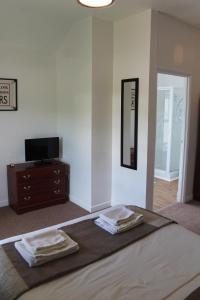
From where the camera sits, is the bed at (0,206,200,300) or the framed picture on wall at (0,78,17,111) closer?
the bed at (0,206,200,300)

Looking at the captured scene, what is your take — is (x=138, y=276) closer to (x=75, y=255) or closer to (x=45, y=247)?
(x=75, y=255)

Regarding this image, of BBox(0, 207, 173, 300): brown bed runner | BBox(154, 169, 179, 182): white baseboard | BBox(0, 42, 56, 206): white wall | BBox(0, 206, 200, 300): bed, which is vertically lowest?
BBox(154, 169, 179, 182): white baseboard

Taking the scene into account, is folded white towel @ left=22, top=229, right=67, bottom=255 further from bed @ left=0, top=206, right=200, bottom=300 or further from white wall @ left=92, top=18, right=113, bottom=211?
white wall @ left=92, top=18, right=113, bottom=211

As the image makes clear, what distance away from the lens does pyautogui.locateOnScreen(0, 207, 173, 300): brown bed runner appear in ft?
4.96

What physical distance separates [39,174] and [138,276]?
2.63m

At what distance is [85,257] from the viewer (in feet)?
5.81

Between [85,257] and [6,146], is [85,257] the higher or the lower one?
the lower one

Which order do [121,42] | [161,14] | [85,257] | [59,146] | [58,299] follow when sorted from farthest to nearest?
[59,146]
[121,42]
[161,14]
[85,257]
[58,299]

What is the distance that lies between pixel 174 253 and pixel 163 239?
0.19 m

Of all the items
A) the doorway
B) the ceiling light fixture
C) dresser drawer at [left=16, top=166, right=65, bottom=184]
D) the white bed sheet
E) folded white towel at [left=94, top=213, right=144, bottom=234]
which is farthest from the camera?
the doorway

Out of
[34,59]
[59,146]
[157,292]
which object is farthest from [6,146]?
[157,292]

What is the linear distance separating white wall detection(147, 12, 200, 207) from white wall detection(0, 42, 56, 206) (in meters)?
1.74

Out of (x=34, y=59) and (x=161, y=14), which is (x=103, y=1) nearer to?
(x=161, y=14)

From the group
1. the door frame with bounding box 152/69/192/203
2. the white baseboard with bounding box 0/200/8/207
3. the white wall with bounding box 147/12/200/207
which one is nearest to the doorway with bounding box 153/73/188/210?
the door frame with bounding box 152/69/192/203
